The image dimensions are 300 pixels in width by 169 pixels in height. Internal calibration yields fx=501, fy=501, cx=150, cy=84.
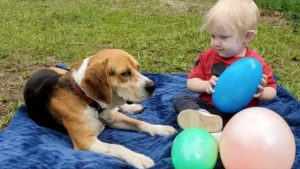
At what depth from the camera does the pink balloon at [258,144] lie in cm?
362

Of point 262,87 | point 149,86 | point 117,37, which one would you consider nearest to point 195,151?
point 149,86

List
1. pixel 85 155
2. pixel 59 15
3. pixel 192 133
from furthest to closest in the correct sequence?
pixel 59 15 < pixel 85 155 < pixel 192 133

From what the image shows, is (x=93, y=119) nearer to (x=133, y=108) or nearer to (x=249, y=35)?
(x=133, y=108)

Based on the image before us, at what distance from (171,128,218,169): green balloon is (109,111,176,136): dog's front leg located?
984 millimetres

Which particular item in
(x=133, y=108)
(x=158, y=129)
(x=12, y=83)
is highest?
(x=158, y=129)

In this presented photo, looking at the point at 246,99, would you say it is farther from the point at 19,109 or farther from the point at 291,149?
the point at 19,109

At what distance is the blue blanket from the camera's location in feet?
13.9

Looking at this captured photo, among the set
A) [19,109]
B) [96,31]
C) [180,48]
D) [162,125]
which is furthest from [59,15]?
[162,125]

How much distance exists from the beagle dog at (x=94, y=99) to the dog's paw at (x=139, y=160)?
0.14 feet

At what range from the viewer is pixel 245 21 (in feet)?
16.0

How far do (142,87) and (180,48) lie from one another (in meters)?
3.92

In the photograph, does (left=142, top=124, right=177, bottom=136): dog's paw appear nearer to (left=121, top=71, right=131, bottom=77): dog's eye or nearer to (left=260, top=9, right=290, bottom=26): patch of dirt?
(left=121, top=71, right=131, bottom=77): dog's eye

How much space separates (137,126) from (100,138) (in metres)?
0.40

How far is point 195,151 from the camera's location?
3848mm
